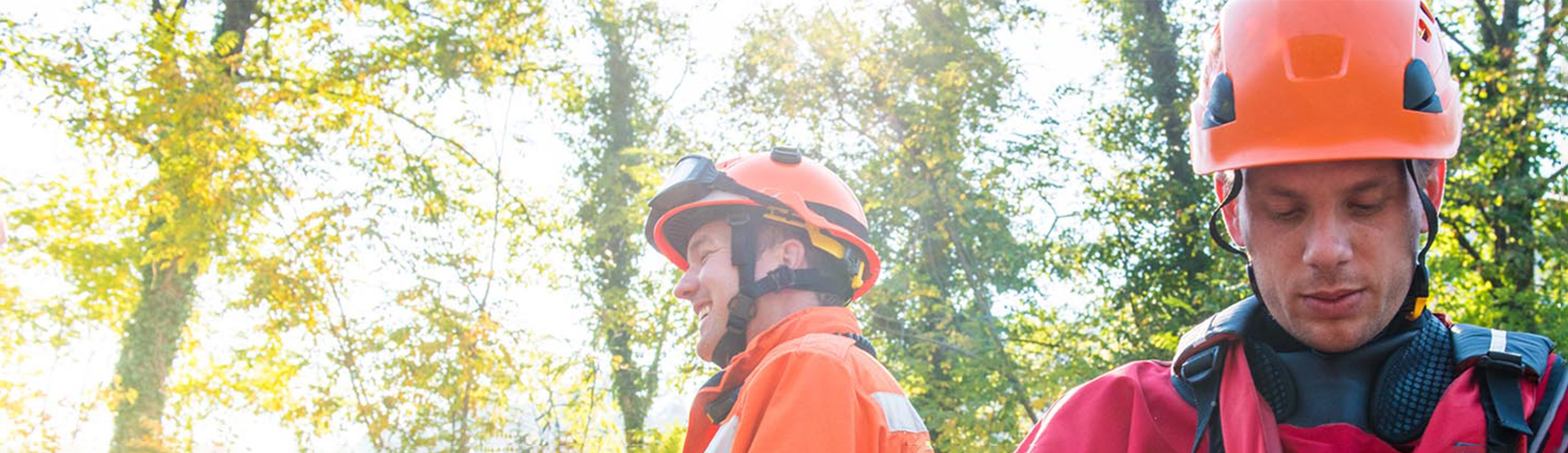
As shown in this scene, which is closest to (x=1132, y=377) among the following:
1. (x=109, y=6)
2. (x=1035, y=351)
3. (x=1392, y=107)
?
(x=1392, y=107)

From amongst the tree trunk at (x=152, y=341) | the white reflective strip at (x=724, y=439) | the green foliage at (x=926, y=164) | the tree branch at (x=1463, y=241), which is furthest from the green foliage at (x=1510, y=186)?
the tree trunk at (x=152, y=341)

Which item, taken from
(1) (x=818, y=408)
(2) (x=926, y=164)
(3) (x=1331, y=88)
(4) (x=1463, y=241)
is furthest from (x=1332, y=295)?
(4) (x=1463, y=241)

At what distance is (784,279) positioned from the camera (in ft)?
11.6

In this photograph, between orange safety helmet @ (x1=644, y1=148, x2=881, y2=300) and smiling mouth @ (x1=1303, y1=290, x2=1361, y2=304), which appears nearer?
smiling mouth @ (x1=1303, y1=290, x2=1361, y2=304)

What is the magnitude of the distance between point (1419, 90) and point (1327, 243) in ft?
0.85

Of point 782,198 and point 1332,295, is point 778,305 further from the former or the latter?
point 1332,295

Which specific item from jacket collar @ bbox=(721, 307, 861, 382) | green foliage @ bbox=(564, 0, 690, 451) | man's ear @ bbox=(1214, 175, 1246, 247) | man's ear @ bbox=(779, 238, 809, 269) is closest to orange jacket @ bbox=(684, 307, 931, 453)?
jacket collar @ bbox=(721, 307, 861, 382)

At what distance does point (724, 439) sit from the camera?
2787mm

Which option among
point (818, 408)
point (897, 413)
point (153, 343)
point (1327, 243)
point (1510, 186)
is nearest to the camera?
point (1327, 243)

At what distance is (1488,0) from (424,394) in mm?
9598

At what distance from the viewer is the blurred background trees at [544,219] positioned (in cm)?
948

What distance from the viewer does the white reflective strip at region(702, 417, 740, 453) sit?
277 cm

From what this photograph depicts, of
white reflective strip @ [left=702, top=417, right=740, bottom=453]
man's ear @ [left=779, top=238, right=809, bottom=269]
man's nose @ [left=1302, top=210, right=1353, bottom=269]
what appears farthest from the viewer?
man's ear @ [left=779, top=238, right=809, bottom=269]

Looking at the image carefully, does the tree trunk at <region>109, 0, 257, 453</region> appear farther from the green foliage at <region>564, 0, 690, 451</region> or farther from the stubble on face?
the stubble on face
